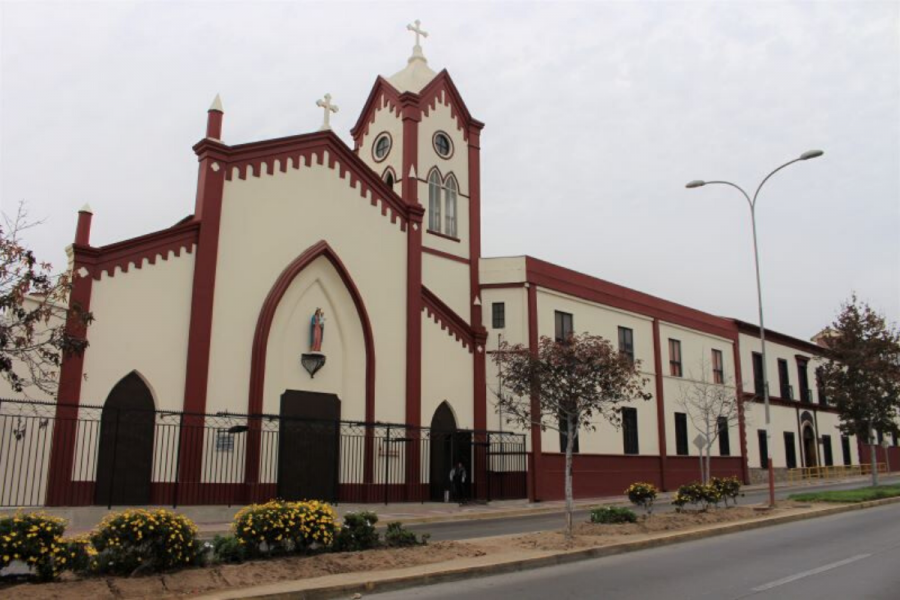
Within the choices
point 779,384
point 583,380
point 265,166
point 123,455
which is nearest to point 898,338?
point 779,384

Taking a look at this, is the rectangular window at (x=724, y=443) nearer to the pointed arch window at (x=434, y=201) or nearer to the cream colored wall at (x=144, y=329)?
the pointed arch window at (x=434, y=201)

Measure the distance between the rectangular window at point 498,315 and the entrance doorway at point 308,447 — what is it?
887cm

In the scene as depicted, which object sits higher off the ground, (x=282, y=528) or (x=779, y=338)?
(x=779, y=338)

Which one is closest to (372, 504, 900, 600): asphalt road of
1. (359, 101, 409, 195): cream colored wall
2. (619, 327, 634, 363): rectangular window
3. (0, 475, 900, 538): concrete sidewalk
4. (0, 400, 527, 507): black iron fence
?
(0, 475, 900, 538): concrete sidewalk

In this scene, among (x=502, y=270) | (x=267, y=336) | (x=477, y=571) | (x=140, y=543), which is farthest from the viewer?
(x=502, y=270)

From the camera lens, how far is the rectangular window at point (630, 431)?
A: 32.9m

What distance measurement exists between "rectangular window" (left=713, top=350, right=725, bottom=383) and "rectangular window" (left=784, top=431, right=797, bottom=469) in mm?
8029

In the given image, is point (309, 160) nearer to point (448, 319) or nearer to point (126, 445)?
point (448, 319)

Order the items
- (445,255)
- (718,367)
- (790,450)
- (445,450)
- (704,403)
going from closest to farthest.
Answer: (445,450), (445,255), (704,403), (718,367), (790,450)

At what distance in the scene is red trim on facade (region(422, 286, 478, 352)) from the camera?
2611cm

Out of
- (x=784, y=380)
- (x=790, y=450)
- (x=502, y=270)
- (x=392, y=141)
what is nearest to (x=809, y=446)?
(x=790, y=450)

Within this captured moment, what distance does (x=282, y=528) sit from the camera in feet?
34.2

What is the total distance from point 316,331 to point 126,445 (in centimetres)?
615

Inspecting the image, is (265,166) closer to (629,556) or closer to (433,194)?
(433,194)
